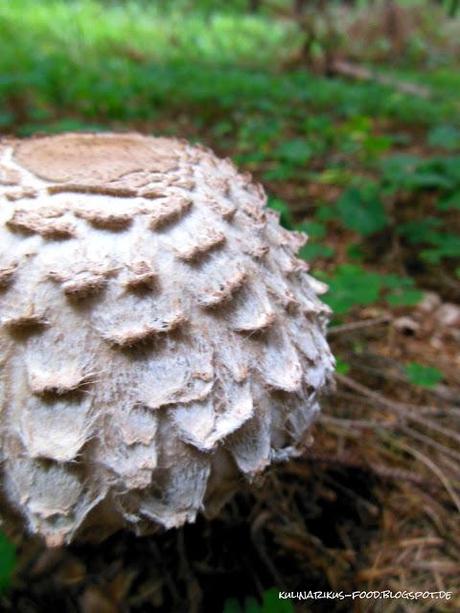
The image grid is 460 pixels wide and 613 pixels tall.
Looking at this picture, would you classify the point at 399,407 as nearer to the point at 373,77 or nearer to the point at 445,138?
the point at 445,138

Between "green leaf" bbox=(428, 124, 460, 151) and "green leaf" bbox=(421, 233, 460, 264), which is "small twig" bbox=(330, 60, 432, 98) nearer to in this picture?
"green leaf" bbox=(428, 124, 460, 151)

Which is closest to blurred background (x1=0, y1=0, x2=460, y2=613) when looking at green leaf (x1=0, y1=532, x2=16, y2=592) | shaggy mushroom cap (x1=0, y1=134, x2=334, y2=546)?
green leaf (x1=0, y1=532, x2=16, y2=592)

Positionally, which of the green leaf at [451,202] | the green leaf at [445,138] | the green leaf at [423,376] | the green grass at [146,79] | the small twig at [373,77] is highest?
the green leaf at [445,138]

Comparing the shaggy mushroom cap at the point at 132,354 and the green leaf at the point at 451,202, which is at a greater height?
the shaggy mushroom cap at the point at 132,354

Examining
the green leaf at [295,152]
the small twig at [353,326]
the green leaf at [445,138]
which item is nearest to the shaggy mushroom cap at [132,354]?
the small twig at [353,326]

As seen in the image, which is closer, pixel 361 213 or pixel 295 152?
pixel 361 213

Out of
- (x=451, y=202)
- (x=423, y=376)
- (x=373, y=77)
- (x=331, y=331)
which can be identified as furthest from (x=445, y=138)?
(x=373, y=77)

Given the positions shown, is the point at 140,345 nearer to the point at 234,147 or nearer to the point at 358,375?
the point at 358,375

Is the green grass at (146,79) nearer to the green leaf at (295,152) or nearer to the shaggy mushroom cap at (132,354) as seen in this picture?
the green leaf at (295,152)
